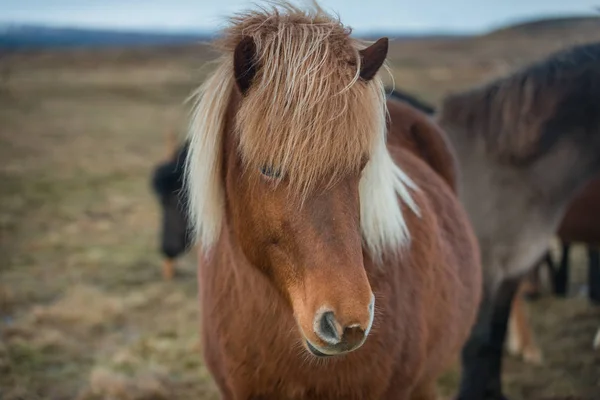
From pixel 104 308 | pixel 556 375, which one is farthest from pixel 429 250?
pixel 104 308

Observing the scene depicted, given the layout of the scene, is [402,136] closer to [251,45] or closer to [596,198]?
[251,45]

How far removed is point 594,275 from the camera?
5.94 metres

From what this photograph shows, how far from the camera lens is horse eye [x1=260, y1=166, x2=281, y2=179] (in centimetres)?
167

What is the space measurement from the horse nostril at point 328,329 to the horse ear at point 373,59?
28.1 inches

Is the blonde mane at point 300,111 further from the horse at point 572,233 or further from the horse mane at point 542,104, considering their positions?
the horse at point 572,233

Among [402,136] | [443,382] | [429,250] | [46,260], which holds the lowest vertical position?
[46,260]

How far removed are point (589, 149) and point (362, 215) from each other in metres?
2.43

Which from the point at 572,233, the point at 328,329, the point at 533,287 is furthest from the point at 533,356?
the point at 328,329

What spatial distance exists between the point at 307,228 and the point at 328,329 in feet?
0.91

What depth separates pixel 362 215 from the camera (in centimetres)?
201

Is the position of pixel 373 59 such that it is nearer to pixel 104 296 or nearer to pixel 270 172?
pixel 270 172

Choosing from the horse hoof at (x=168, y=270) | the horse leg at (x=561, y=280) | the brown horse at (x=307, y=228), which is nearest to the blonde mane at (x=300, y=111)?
the brown horse at (x=307, y=228)

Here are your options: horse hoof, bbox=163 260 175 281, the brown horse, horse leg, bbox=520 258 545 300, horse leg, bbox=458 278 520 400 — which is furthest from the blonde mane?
horse hoof, bbox=163 260 175 281

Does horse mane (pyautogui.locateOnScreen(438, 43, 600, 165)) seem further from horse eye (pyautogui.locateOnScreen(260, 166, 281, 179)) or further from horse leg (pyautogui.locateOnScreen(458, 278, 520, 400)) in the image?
horse eye (pyautogui.locateOnScreen(260, 166, 281, 179))
